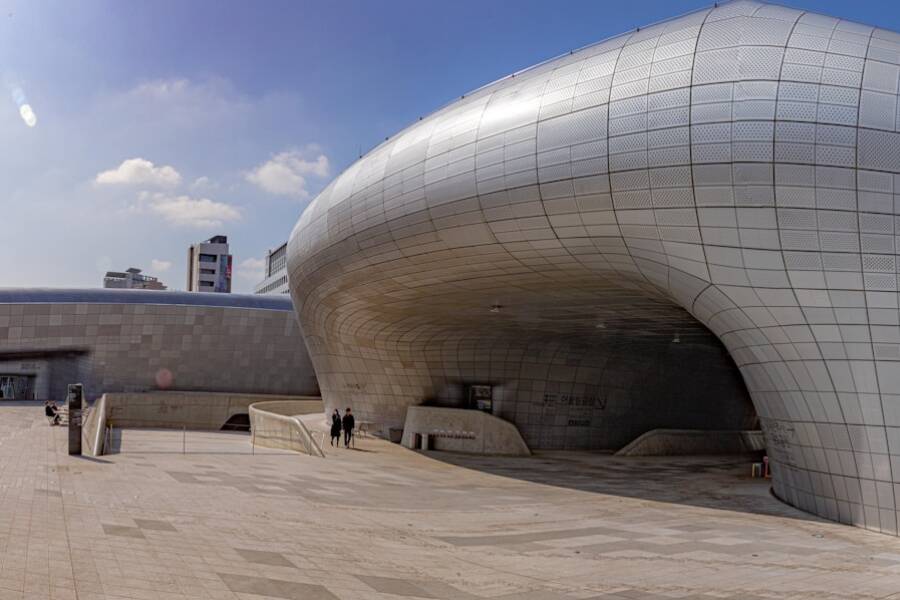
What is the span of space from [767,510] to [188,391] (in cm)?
4450

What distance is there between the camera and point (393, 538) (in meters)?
11.3

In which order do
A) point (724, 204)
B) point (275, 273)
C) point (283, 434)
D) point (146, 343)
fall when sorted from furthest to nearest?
point (275, 273), point (146, 343), point (283, 434), point (724, 204)

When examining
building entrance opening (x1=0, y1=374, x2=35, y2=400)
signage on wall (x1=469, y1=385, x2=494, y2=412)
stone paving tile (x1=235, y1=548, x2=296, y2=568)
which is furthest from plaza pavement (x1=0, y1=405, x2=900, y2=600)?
building entrance opening (x1=0, y1=374, x2=35, y2=400)

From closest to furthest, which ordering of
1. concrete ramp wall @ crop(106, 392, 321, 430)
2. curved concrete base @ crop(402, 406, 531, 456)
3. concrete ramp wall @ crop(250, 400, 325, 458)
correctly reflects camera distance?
concrete ramp wall @ crop(250, 400, 325, 458), curved concrete base @ crop(402, 406, 531, 456), concrete ramp wall @ crop(106, 392, 321, 430)

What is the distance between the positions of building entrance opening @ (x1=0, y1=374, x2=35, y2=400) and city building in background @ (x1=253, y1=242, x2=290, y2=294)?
5685 cm

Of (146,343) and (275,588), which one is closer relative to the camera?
(275,588)

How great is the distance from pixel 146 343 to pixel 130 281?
77.4 metres

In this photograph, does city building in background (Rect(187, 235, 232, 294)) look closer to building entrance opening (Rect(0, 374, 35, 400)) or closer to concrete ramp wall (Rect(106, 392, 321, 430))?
building entrance opening (Rect(0, 374, 35, 400))

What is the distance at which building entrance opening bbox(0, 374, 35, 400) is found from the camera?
172 ft

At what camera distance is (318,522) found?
12.2 meters

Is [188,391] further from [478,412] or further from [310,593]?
[310,593]

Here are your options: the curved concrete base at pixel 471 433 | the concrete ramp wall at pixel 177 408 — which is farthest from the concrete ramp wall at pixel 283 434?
the concrete ramp wall at pixel 177 408

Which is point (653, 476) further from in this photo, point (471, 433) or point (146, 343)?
point (146, 343)

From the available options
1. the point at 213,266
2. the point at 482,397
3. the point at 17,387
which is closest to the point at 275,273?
the point at 213,266
